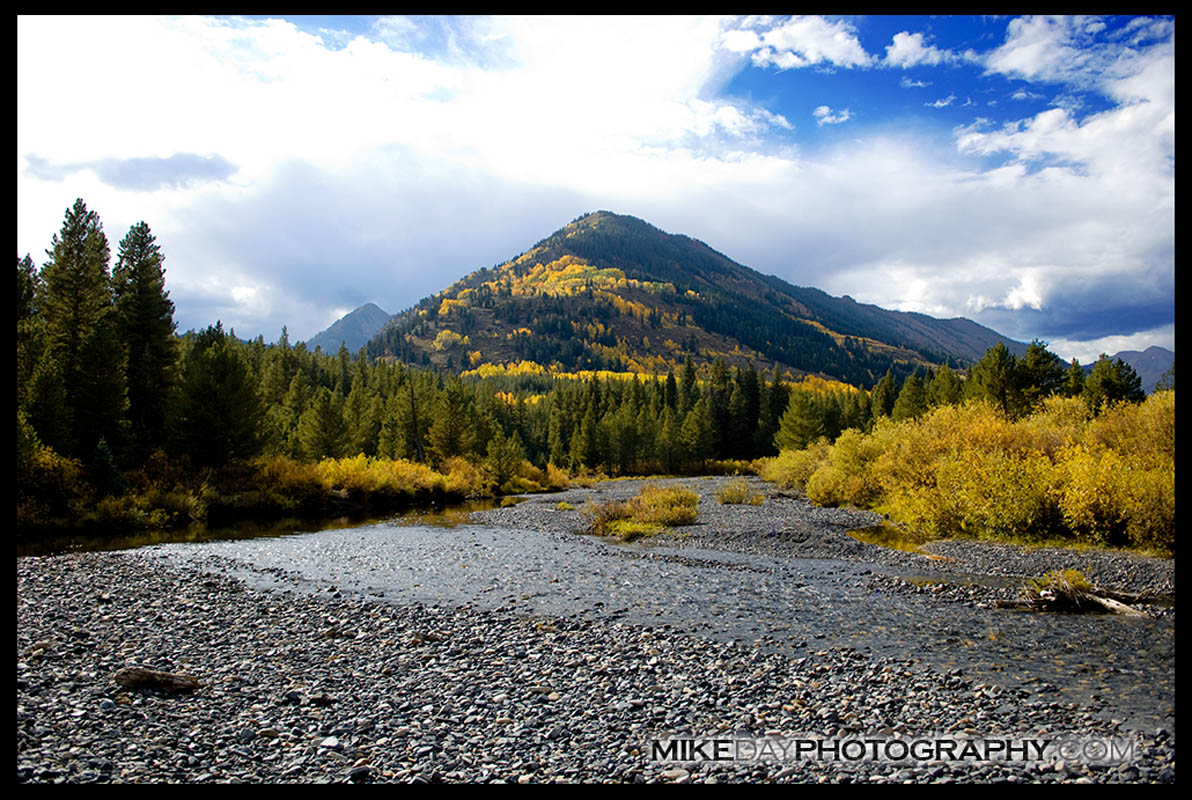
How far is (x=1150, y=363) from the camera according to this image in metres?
4.04

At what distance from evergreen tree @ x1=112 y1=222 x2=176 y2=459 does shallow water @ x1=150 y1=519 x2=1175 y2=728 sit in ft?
63.5

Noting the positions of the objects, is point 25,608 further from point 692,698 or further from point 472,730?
point 692,698

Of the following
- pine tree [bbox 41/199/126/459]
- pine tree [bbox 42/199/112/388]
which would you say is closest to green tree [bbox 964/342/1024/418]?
pine tree [bbox 41/199/126/459]

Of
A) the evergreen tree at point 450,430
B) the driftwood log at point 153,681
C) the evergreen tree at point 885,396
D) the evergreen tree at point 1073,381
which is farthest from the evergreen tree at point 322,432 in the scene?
the evergreen tree at point 885,396

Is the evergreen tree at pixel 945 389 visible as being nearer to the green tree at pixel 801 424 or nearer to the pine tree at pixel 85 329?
the green tree at pixel 801 424

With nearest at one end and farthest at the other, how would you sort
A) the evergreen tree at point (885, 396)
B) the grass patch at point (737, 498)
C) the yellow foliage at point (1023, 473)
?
the yellow foliage at point (1023, 473) → the grass patch at point (737, 498) → the evergreen tree at point (885, 396)

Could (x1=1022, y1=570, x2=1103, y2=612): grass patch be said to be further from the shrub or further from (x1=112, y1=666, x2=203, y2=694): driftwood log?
the shrub

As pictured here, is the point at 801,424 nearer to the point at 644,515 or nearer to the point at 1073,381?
the point at 1073,381

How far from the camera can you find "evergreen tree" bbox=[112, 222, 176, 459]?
1441 inches

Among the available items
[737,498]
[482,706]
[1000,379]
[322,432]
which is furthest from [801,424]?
[482,706]

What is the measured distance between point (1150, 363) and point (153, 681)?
11.1 metres

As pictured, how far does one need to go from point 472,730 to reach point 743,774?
310 centimetres

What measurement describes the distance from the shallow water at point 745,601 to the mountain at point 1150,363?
1413mm

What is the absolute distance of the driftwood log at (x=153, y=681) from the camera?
7.67 m
